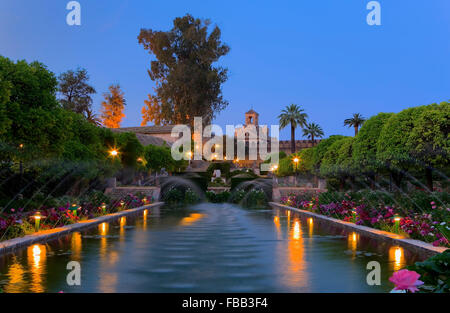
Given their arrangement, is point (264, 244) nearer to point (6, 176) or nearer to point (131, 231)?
point (131, 231)

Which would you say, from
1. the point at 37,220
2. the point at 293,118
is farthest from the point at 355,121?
the point at 37,220

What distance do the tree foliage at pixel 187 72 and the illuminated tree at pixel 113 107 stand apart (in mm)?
17899

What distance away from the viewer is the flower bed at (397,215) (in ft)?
40.1

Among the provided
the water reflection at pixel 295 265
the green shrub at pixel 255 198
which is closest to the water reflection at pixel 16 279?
the water reflection at pixel 295 265

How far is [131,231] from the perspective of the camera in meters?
16.6

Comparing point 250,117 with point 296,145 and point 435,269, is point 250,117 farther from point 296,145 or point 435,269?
point 435,269

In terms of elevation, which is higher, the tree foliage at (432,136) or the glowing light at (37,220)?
the tree foliage at (432,136)

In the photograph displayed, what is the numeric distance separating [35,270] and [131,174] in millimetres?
42187

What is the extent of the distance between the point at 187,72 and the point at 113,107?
26.5m

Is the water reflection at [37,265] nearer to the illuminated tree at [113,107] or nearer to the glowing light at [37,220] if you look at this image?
the glowing light at [37,220]

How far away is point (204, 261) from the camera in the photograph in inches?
407
